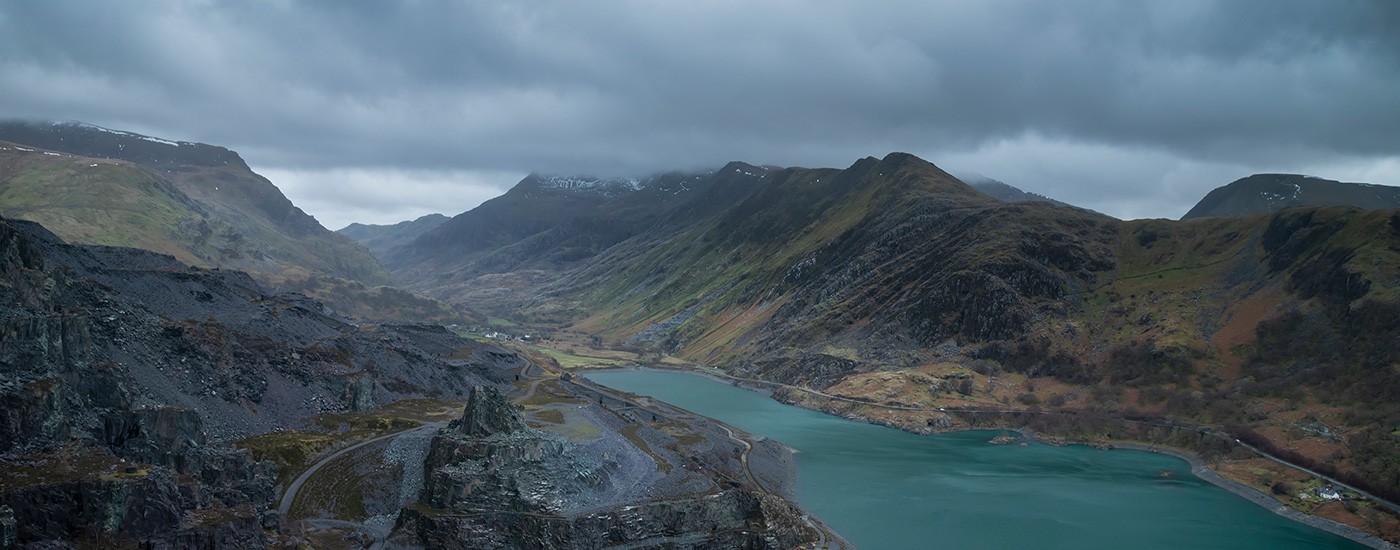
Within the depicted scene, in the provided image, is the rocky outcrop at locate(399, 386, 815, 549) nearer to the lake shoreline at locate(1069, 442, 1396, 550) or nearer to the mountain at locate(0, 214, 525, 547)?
the mountain at locate(0, 214, 525, 547)

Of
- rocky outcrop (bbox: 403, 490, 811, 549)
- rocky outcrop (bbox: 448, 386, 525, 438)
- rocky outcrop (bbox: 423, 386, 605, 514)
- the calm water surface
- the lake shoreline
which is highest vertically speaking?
rocky outcrop (bbox: 448, 386, 525, 438)

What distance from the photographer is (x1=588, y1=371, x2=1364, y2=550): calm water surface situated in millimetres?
85438

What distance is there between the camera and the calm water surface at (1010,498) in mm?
85438

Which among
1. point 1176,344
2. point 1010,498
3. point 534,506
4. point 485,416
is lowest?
point 1010,498

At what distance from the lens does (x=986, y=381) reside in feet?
550

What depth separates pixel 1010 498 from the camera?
100188mm

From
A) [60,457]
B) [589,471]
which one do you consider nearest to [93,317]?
[60,457]

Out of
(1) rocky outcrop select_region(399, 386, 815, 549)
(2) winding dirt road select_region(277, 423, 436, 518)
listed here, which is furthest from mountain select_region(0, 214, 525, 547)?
(1) rocky outcrop select_region(399, 386, 815, 549)

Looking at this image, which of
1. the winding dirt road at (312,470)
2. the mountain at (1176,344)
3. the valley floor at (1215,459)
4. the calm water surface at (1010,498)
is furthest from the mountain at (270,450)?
the mountain at (1176,344)

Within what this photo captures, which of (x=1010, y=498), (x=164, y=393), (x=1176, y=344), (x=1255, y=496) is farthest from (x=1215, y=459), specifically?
(x=164, y=393)

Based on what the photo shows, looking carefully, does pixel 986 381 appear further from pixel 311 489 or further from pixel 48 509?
pixel 48 509

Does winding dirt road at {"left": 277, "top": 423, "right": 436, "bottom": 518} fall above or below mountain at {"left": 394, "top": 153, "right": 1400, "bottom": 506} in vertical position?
below

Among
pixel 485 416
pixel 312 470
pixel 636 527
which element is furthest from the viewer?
pixel 312 470

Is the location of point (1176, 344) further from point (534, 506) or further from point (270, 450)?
point (270, 450)
